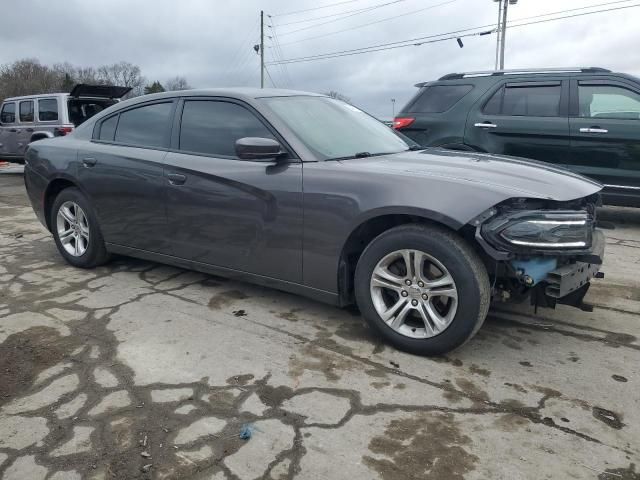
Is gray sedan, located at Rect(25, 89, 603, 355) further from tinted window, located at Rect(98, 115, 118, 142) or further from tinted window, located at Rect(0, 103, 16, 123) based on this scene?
tinted window, located at Rect(0, 103, 16, 123)

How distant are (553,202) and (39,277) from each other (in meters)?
4.07

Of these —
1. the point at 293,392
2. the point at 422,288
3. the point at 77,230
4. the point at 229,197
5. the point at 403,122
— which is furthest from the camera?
the point at 403,122

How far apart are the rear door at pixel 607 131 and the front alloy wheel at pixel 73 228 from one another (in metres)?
5.40

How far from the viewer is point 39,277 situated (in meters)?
4.54

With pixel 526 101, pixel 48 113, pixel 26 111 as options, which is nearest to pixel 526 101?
pixel 526 101

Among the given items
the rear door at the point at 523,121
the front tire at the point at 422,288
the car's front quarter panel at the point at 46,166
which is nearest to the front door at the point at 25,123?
the car's front quarter panel at the point at 46,166

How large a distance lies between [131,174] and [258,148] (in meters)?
1.44

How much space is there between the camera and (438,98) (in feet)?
23.2

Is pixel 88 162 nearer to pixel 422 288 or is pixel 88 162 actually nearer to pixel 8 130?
pixel 422 288

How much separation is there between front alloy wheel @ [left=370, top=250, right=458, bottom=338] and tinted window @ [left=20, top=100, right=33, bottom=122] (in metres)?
11.7

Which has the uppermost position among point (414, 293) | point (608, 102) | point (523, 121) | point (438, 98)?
point (438, 98)

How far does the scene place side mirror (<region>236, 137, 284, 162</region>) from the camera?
325 centimetres

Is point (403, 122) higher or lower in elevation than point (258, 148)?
higher

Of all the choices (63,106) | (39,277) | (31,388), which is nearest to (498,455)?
(31,388)
